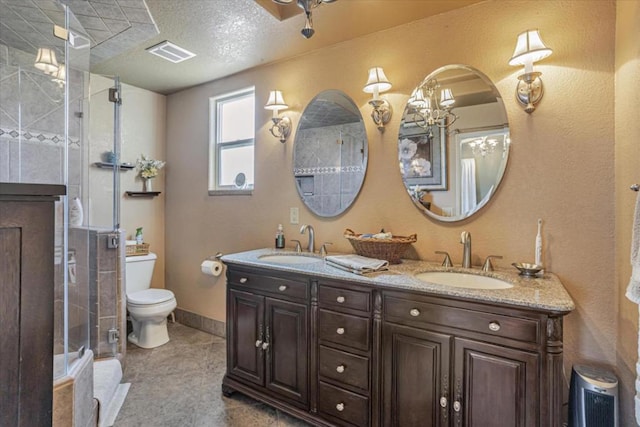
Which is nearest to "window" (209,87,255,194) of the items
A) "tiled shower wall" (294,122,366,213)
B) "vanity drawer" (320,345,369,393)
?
"tiled shower wall" (294,122,366,213)

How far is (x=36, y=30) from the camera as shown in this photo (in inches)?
83.0

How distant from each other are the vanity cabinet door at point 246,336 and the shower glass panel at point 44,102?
91 cm

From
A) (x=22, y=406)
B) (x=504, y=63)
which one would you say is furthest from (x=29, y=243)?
(x=504, y=63)

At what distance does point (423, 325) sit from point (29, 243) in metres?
1.42

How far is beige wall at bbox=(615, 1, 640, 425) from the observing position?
51.1 inches

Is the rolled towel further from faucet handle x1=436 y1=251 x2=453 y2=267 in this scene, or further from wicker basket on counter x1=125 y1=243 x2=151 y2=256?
wicker basket on counter x1=125 y1=243 x2=151 y2=256

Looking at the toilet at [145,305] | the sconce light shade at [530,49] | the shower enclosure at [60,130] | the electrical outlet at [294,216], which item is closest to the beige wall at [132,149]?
the shower enclosure at [60,130]

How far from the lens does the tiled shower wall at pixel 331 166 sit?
2.29m

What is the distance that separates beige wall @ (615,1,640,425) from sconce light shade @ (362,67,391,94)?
113 cm

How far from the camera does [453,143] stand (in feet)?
6.31

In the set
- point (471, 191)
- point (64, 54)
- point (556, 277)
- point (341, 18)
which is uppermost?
point (341, 18)

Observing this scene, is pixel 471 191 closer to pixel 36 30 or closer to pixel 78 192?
pixel 78 192

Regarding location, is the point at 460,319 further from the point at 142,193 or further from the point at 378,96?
the point at 142,193

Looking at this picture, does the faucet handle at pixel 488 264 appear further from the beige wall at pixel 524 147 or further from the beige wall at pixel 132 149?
the beige wall at pixel 132 149
